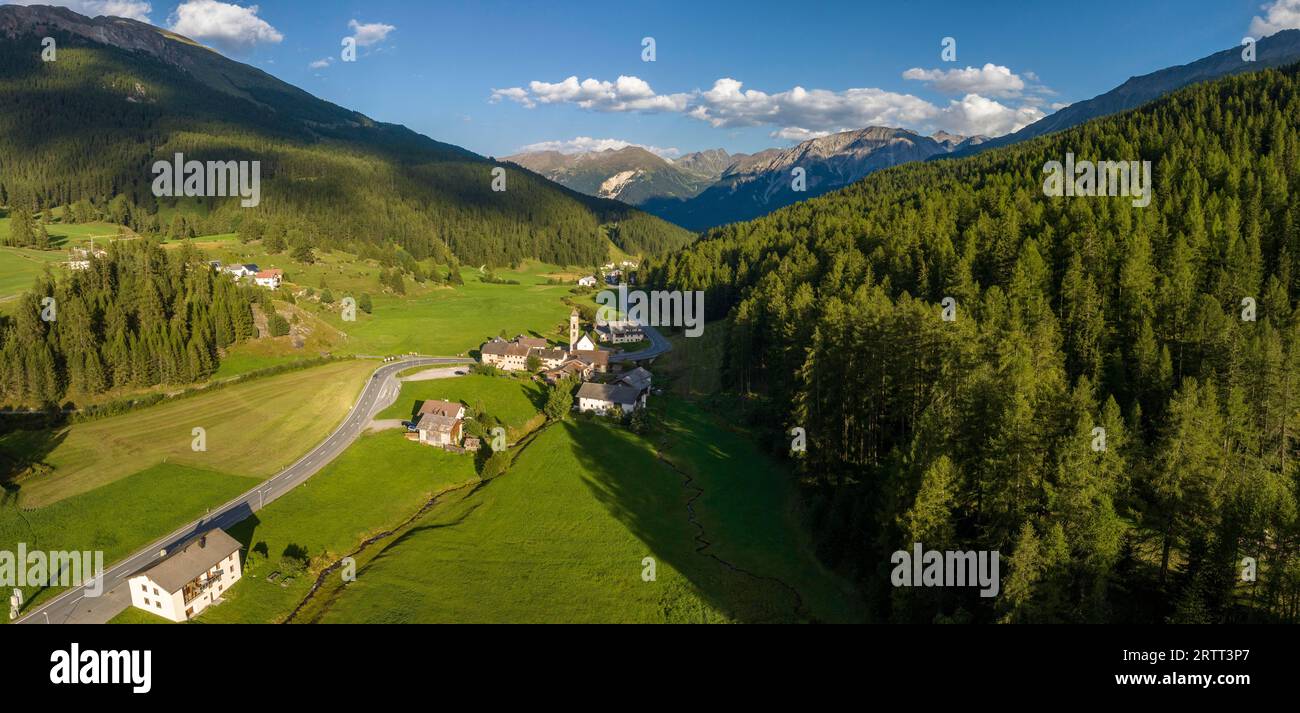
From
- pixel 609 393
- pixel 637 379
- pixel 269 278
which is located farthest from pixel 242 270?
pixel 609 393

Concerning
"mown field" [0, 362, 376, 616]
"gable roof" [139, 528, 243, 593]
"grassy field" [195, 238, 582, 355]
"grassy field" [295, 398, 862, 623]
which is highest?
"grassy field" [195, 238, 582, 355]

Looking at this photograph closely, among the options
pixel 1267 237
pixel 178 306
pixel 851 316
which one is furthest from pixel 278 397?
pixel 1267 237

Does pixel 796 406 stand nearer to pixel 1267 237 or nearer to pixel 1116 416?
pixel 1116 416

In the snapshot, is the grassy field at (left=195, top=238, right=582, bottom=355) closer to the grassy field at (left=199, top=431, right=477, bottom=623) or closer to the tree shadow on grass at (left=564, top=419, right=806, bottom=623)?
the grassy field at (left=199, top=431, right=477, bottom=623)

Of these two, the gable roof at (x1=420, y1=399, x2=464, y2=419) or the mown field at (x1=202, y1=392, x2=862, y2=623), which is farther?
the gable roof at (x1=420, y1=399, x2=464, y2=419)

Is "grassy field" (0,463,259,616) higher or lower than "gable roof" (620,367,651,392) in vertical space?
lower

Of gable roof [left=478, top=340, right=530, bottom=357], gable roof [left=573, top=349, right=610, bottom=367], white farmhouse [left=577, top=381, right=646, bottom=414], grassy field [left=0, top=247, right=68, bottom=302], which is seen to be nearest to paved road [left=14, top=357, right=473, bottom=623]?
gable roof [left=478, top=340, right=530, bottom=357]

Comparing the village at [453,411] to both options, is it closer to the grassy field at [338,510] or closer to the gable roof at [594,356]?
the gable roof at [594,356]
